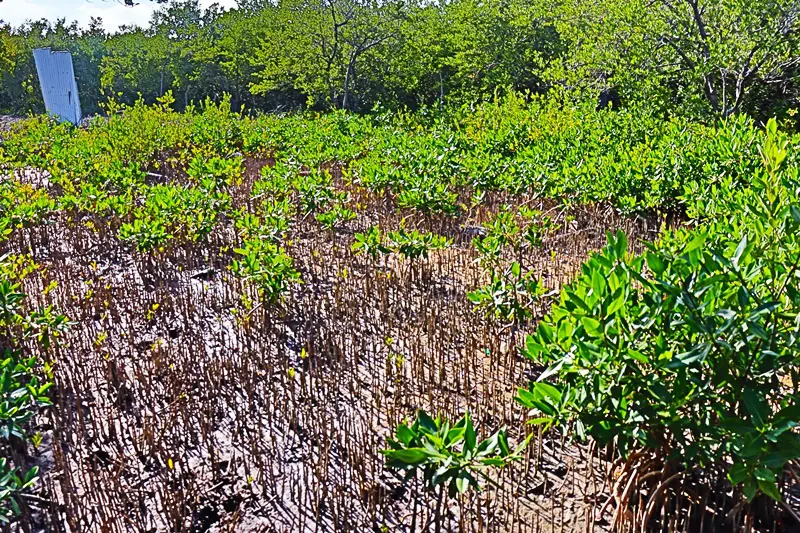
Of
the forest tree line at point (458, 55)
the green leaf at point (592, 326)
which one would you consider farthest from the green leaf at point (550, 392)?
the forest tree line at point (458, 55)

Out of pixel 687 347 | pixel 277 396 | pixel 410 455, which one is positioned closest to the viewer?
pixel 410 455

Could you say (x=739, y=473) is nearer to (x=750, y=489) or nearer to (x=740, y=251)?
(x=750, y=489)

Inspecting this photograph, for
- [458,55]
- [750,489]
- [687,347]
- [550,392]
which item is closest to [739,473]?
[750,489]

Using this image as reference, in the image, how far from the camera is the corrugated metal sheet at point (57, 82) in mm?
14375

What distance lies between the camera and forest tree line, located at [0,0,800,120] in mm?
9547

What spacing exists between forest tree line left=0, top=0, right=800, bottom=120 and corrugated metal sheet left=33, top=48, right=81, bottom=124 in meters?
0.52

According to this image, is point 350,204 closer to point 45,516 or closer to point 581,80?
point 45,516

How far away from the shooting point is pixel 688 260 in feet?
5.82

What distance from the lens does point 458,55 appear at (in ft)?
57.4

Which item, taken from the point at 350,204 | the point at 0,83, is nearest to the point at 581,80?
the point at 350,204

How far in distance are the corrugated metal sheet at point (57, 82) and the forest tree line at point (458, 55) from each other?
52 cm

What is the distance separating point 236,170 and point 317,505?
18.6ft

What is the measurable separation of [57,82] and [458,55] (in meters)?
9.92

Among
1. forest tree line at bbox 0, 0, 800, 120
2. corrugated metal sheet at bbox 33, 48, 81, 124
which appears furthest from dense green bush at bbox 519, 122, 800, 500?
corrugated metal sheet at bbox 33, 48, 81, 124
